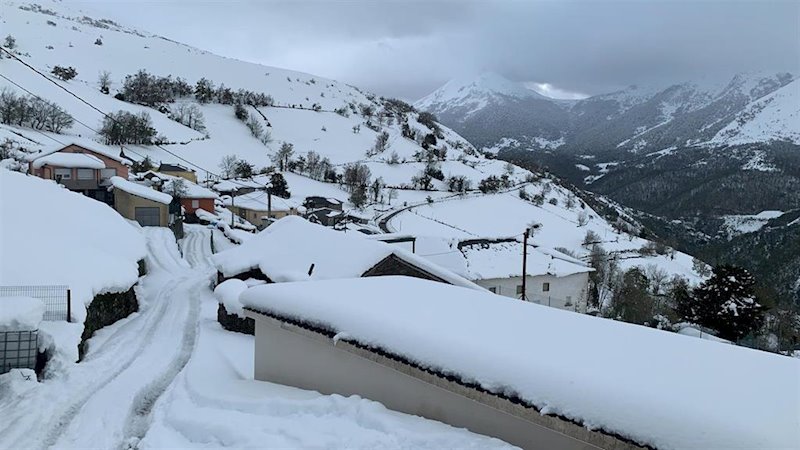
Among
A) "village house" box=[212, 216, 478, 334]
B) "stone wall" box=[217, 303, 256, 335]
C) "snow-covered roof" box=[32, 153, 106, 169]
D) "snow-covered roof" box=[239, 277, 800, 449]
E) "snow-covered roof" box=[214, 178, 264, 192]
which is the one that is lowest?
"stone wall" box=[217, 303, 256, 335]

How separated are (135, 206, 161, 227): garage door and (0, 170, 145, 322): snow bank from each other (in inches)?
441

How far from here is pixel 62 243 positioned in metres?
17.3

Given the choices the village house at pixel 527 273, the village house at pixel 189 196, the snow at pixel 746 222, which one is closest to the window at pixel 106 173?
the village house at pixel 189 196

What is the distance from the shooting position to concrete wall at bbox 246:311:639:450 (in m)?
4.17

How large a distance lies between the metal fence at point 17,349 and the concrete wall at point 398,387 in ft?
18.3

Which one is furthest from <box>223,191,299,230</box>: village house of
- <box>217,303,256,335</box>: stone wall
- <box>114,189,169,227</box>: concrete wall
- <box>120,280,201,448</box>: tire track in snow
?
<box>120,280,201,448</box>: tire track in snow

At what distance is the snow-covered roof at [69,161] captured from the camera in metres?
37.9

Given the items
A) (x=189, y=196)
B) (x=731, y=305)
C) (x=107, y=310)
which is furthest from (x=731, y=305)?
(x=189, y=196)

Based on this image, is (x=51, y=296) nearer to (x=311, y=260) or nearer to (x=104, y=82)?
(x=311, y=260)

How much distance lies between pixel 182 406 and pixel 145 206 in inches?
1297

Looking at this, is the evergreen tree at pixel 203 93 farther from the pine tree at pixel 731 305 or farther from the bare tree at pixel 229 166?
the pine tree at pixel 731 305

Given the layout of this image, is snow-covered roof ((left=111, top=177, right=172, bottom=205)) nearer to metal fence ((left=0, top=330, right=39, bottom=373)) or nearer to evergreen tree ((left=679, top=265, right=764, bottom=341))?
metal fence ((left=0, top=330, right=39, bottom=373))

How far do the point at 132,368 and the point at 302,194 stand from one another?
188ft

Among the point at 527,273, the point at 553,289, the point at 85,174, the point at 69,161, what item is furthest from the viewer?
the point at 85,174
